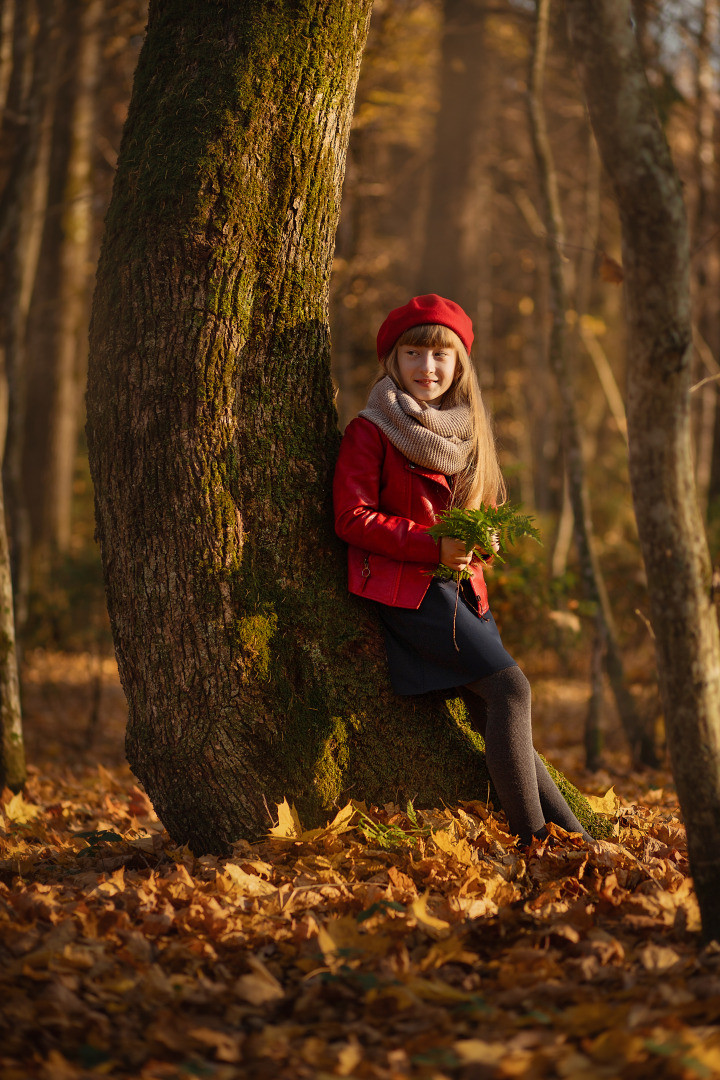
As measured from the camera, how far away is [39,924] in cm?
247

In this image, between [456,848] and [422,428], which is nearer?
[456,848]

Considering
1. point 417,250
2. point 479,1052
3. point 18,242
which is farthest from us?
point 417,250

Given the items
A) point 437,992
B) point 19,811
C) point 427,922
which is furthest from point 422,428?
point 19,811

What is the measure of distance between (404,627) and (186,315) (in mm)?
1309

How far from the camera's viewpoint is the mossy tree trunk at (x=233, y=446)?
2871mm

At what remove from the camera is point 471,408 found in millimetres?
3189

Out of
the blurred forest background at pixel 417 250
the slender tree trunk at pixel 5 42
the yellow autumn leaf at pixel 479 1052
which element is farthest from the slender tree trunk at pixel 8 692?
the slender tree trunk at pixel 5 42

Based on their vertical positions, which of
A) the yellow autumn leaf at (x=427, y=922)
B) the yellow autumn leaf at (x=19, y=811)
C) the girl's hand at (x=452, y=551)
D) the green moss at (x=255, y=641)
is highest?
the girl's hand at (x=452, y=551)

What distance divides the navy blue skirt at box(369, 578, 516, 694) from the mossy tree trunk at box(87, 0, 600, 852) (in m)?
0.12

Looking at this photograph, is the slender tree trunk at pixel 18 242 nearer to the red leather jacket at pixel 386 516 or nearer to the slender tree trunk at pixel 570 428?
the slender tree trunk at pixel 570 428

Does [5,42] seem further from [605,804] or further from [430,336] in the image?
[605,804]

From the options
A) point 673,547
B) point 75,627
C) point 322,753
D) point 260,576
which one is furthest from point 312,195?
point 75,627

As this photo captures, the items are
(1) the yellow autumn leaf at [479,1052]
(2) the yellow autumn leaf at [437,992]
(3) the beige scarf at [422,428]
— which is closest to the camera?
(1) the yellow autumn leaf at [479,1052]

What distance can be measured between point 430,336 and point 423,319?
0.07 metres
